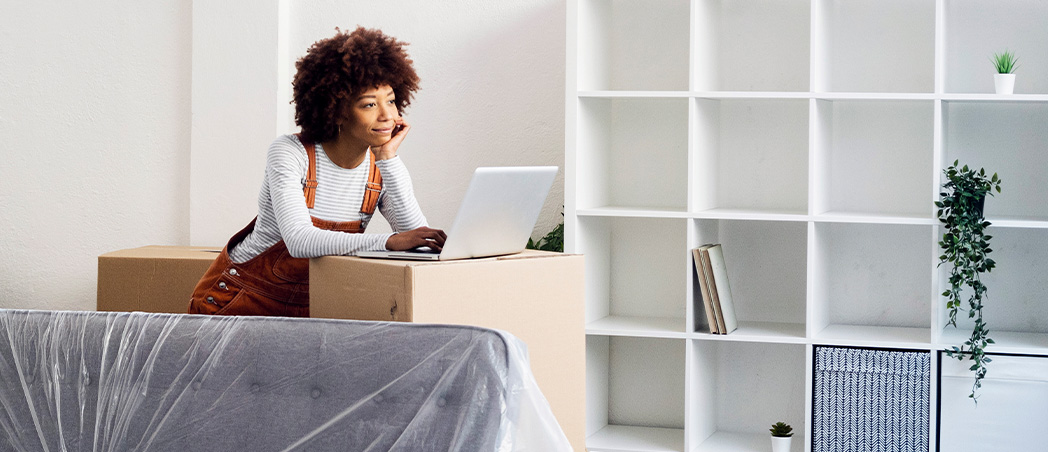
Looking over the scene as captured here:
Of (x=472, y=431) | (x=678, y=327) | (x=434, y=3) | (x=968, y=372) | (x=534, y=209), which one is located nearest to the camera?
(x=472, y=431)

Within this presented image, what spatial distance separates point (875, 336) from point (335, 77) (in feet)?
5.78

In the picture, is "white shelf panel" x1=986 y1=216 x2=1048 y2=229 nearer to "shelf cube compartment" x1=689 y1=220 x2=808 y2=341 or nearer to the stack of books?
"shelf cube compartment" x1=689 y1=220 x2=808 y2=341

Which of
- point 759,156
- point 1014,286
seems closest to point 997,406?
point 1014,286

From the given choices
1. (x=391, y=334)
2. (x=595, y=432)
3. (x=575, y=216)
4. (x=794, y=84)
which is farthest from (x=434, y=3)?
(x=391, y=334)

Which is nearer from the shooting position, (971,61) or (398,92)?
(398,92)

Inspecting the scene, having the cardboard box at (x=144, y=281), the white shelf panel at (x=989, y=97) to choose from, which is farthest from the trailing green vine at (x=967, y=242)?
the cardboard box at (x=144, y=281)

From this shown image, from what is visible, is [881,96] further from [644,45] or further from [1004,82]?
[644,45]

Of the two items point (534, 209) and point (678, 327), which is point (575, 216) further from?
point (534, 209)

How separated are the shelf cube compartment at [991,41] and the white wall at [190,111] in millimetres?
1193

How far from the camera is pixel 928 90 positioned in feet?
9.71

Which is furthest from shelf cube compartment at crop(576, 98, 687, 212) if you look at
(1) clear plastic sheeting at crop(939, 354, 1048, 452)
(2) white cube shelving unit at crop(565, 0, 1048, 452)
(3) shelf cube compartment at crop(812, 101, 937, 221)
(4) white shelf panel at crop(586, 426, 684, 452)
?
(1) clear plastic sheeting at crop(939, 354, 1048, 452)

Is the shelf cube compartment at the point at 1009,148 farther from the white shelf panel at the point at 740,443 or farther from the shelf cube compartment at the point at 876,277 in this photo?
the white shelf panel at the point at 740,443

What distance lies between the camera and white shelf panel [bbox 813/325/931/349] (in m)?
2.71

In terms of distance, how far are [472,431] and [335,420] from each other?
23cm
